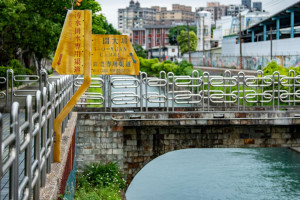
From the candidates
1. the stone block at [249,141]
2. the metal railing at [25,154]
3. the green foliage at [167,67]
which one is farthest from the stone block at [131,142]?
the green foliage at [167,67]

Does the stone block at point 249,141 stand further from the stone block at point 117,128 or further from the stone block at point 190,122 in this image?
the stone block at point 117,128

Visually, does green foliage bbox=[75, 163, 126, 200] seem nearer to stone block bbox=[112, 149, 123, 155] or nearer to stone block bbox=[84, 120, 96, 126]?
stone block bbox=[112, 149, 123, 155]

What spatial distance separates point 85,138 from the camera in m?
15.5

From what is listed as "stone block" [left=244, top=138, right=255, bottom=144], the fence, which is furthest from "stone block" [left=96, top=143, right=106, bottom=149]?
the fence

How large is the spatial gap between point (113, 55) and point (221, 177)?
476 inches

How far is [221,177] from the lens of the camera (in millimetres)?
22641

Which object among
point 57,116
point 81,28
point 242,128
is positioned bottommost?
point 242,128

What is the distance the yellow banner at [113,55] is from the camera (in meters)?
12.0

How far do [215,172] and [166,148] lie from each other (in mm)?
7986

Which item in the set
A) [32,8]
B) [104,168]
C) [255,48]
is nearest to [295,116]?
[104,168]

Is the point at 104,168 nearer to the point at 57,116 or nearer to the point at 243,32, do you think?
the point at 57,116

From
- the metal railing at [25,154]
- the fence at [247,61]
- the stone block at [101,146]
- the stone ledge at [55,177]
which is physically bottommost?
the stone block at [101,146]

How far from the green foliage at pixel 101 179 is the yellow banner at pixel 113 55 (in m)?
3.40

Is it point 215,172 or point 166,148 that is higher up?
point 166,148
